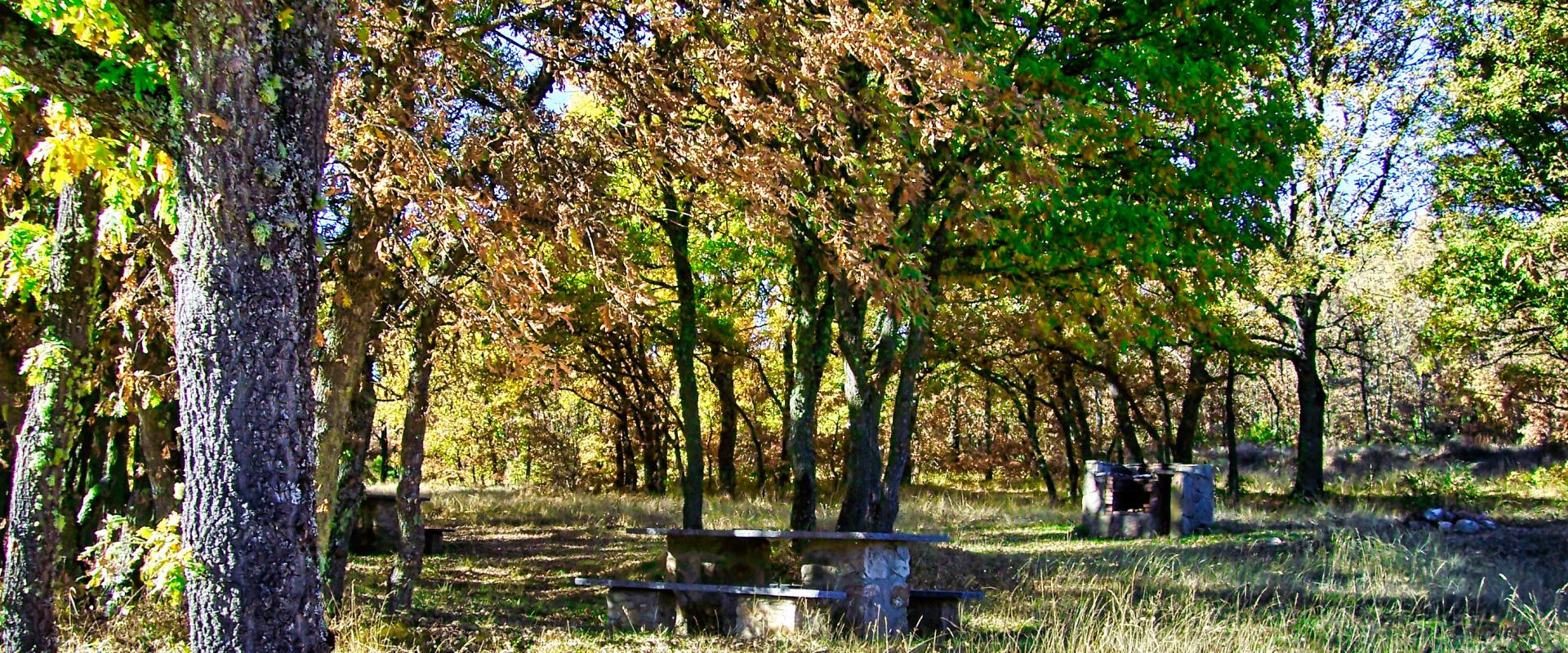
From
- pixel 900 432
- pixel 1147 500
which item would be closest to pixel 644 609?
pixel 900 432

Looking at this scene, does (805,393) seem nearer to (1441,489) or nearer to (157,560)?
(157,560)

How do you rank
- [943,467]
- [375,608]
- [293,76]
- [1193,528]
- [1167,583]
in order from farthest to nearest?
[943,467]
[1193,528]
[1167,583]
[375,608]
[293,76]

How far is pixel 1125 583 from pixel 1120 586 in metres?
0.82

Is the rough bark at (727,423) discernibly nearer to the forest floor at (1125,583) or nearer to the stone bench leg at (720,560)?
the forest floor at (1125,583)

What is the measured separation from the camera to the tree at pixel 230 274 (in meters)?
3.96

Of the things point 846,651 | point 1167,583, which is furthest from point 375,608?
point 1167,583

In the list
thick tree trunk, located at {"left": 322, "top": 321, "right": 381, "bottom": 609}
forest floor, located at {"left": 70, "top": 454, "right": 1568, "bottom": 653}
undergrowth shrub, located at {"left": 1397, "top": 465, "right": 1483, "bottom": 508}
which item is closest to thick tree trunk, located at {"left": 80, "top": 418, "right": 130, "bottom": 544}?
thick tree trunk, located at {"left": 322, "top": 321, "right": 381, "bottom": 609}

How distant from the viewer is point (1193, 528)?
15219 mm

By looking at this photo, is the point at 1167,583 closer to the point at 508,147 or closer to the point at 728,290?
the point at 508,147

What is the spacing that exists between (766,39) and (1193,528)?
10.6 metres

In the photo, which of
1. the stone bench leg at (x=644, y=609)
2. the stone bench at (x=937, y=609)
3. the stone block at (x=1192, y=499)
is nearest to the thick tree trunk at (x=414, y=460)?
the stone bench leg at (x=644, y=609)

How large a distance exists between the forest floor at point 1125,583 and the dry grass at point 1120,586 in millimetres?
31

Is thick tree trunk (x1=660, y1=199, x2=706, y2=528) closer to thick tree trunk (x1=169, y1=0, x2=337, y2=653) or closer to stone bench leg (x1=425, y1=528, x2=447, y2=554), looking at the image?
stone bench leg (x1=425, y1=528, x2=447, y2=554)

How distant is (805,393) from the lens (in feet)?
39.1
